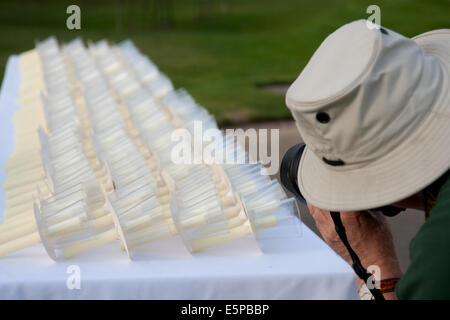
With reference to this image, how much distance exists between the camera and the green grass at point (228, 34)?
9383 millimetres

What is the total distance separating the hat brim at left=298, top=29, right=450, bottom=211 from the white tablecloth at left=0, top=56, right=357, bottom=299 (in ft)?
0.78

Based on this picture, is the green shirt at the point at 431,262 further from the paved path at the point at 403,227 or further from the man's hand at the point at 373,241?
the paved path at the point at 403,227

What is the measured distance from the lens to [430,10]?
1192 centimetres

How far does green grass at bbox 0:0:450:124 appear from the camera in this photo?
9.38m

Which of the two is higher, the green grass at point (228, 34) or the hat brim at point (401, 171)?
the hat brim at point (401, 171)

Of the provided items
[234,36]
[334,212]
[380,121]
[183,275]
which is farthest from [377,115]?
[234,36]

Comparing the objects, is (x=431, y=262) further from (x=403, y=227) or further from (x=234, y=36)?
(x=234, y=36)

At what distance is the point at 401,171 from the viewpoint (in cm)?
119

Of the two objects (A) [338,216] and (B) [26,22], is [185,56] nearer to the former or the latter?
(B) [26,22]

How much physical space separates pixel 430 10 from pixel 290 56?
2628 mm

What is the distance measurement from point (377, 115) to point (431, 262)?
0.92 ft

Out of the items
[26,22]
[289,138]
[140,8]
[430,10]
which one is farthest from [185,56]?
[140,8]

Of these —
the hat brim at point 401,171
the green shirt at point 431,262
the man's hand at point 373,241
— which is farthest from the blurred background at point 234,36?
the green shirt at point 431,262

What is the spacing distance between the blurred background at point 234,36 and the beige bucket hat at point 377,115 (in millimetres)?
2477
